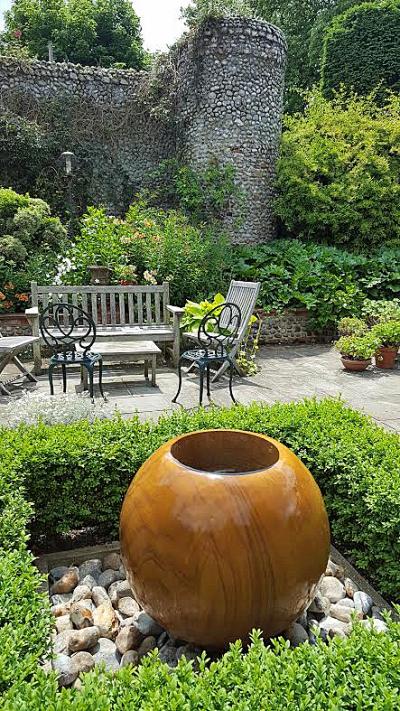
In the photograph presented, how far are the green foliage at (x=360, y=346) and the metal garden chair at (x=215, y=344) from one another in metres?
1.56

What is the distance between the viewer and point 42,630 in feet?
5.07

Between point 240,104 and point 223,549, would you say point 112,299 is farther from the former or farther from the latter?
point 240,104

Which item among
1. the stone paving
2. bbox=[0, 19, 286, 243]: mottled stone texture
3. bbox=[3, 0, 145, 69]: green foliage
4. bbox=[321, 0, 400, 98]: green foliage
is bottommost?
the stone paving

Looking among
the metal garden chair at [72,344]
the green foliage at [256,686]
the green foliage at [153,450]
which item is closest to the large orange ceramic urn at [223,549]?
the green foliage at [256,686]

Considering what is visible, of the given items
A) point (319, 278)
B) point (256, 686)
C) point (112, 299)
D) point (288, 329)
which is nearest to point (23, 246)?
point (112, 299)

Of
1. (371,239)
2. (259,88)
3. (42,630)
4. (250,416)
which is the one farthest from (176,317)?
(259,88)

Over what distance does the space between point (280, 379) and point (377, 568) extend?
4021 millimetres

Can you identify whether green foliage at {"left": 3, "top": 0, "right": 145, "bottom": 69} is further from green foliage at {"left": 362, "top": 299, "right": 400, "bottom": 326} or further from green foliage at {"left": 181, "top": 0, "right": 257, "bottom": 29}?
green foliage at {"left": 362, "top": 299, "right": 400, "bottom": 326}

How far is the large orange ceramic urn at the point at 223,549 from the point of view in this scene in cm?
169

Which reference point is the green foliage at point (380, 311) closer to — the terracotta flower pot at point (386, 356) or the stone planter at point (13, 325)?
the terracotta flower pot at point (386, 356)

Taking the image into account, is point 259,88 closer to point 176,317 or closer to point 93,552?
point 176,317

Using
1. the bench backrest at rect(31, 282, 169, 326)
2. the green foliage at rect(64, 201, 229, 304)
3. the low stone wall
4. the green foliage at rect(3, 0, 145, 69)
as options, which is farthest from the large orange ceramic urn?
the green foliage at rect(3, 0, 145, 69)

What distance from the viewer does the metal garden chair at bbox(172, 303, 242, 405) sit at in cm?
507

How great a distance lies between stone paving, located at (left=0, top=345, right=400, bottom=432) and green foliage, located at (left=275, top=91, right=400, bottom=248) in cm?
459
